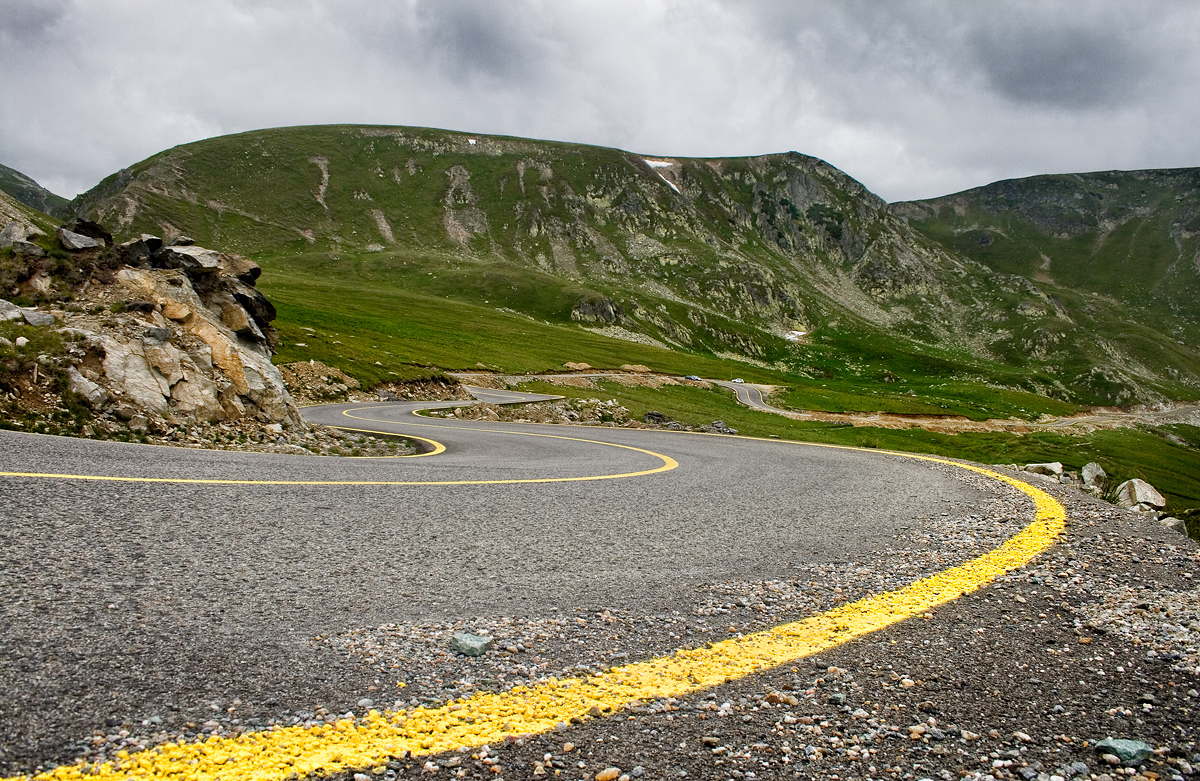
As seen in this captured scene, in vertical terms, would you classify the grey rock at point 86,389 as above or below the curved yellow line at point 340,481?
above

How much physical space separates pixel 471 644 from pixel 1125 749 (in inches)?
143

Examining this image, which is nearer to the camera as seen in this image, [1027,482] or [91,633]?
[91,633]

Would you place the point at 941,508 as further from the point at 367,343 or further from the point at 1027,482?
the point at 367,343

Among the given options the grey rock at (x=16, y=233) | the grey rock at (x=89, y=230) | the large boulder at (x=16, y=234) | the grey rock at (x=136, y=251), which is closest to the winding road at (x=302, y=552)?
the large boulder at (x=16, y=234)

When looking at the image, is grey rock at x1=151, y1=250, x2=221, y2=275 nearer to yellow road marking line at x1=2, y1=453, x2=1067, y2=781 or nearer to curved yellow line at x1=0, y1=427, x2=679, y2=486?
curved yellow line at x1=0, y1=427, x2=679, y2=486

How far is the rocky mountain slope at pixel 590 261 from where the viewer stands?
13162cm

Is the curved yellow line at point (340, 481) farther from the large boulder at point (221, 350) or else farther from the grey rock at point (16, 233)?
the grey rock at point (16, 233)

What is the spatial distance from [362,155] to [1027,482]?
216 m

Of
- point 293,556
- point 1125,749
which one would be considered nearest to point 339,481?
point 293,556

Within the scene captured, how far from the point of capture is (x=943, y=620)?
4754 millimetres

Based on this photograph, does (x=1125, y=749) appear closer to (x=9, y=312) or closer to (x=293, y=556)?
(x=293, y=556)

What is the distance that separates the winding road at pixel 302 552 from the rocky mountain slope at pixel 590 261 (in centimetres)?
11037

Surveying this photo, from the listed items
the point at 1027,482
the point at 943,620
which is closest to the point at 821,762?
the point at 943,620

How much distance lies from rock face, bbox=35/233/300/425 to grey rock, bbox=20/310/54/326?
0.07 m
